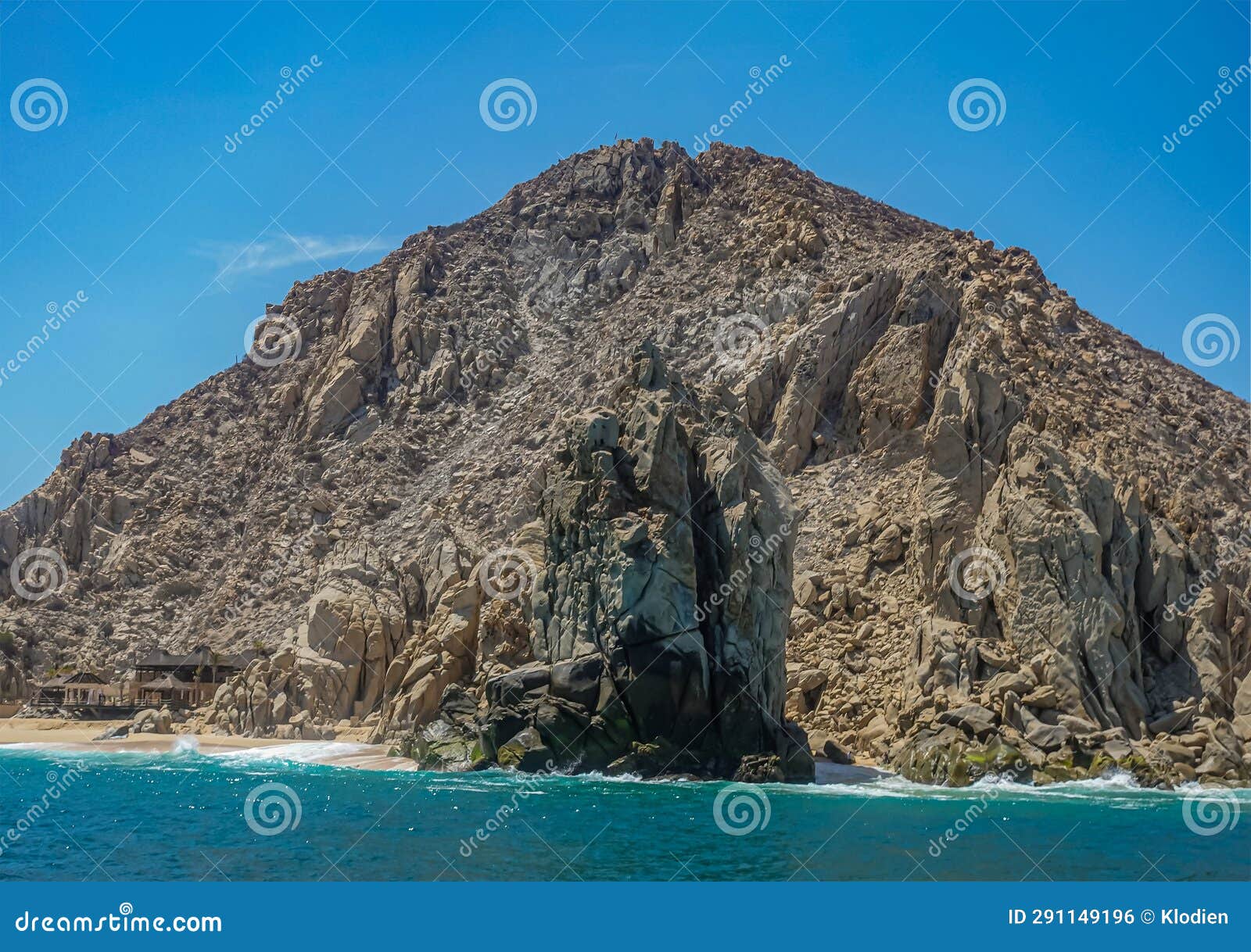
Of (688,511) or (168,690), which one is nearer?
(688,511)

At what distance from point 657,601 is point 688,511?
4.51 m

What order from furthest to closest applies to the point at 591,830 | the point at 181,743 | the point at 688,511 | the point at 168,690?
the point at 168,690 < the point at 181,743 < the point at 688,511 < the point at 591,830

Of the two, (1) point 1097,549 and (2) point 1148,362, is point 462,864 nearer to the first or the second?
(1) point 1097,549

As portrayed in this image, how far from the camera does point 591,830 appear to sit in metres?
30.5

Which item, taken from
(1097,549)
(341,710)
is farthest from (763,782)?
(341,710)

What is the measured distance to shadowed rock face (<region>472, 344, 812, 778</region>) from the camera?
44.4 m

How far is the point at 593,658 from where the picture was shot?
148ft

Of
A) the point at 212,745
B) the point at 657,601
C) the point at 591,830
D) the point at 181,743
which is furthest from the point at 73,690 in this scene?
the point at 591,830

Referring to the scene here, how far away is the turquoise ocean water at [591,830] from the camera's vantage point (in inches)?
1012

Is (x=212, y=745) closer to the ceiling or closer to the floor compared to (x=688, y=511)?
closer to the floor

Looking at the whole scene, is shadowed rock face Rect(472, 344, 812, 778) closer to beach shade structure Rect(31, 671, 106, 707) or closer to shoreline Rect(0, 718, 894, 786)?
shoreline Rect(0, 718, 894, 786)

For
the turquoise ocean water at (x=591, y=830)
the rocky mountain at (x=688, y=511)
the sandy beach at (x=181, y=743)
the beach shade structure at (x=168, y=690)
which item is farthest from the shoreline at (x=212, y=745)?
the beach shade structure at (x=168, y=690)

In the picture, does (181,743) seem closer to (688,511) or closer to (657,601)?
(657,601)

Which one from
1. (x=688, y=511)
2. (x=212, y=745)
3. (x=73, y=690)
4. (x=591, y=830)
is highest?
(x=688, y=511)
